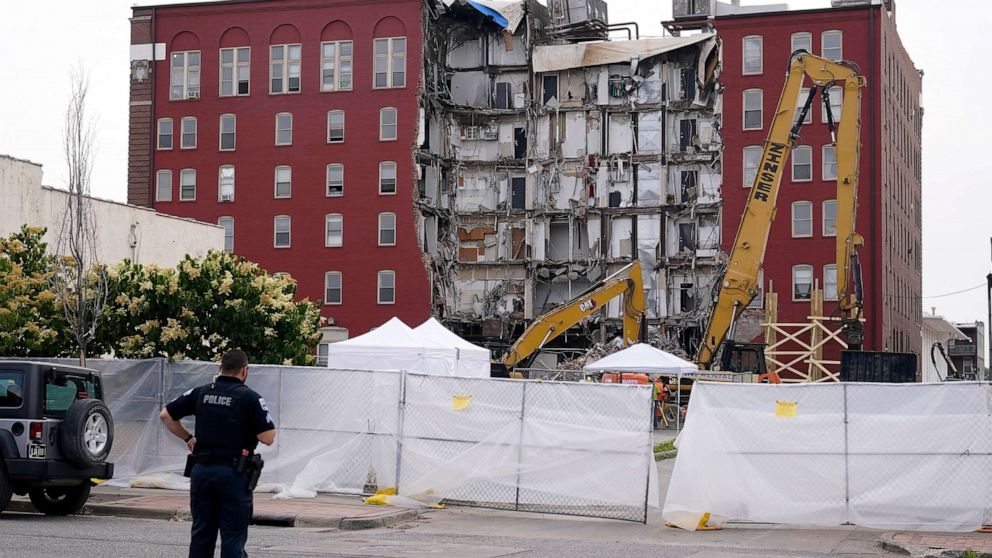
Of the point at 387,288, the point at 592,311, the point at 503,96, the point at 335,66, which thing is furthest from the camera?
the point at 503,96

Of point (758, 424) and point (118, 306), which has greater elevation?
point (118, 306)

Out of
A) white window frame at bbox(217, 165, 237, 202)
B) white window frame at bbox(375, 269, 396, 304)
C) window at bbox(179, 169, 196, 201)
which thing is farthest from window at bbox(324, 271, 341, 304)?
window at bbox(179, 169, 196, 201)

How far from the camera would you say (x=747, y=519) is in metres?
17.2

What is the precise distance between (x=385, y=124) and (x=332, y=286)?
8.79 m

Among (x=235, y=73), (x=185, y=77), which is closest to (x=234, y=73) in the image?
(x=235, y=73)

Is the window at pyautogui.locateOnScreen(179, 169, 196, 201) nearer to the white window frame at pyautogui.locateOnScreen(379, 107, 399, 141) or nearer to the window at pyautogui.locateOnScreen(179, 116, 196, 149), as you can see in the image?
the window at pyautogui.locateOnScreen(179, 116, 196, 149)

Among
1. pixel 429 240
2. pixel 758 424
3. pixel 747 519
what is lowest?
pixel 747 519

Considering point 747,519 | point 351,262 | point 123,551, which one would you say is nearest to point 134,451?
point 123,551

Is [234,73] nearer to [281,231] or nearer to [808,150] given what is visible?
[281,231]

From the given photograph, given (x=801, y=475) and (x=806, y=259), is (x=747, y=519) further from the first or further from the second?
(x=806, y=259)

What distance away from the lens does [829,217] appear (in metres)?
65.9

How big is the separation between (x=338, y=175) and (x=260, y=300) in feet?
145

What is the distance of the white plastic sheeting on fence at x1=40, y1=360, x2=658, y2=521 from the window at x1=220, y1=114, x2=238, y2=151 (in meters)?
51.3

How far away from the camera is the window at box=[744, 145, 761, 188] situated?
66.5 metres
